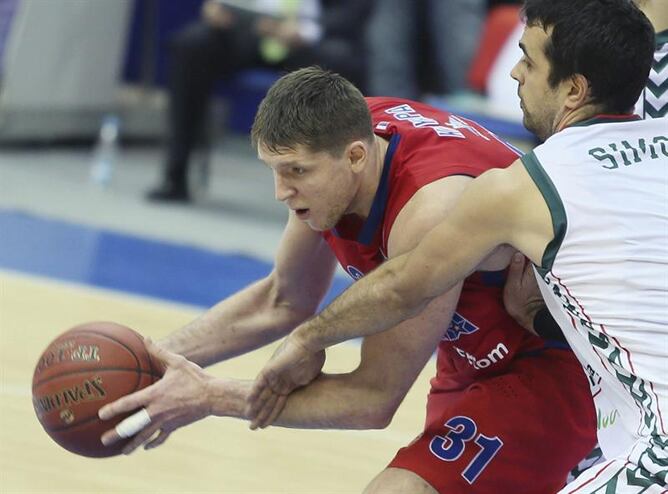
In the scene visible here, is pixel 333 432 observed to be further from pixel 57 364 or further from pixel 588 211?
pixel 588 211

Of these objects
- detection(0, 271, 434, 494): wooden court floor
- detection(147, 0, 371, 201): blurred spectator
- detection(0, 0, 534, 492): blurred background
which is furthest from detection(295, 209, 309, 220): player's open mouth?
detection(147, 0, 371, 201): blurred spectator

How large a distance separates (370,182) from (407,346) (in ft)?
1.41

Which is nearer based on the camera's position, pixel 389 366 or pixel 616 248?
pixel 616 248

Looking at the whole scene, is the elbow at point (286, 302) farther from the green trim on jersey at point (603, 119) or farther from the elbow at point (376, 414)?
the green trim on jersey at point (603, 119)

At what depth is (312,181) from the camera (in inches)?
133

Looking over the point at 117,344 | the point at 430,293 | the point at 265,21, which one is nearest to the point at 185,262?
the point at 265,21

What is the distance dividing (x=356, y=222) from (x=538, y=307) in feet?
1.70

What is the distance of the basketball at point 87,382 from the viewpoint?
347 centimetres

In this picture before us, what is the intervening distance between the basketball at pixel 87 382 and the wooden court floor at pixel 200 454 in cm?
101

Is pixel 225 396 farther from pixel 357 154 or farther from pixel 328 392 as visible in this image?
pixel 357 154

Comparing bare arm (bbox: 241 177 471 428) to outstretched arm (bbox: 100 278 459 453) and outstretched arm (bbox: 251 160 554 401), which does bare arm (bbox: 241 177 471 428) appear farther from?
outstretched arm (bbox: 251 160 554 401)

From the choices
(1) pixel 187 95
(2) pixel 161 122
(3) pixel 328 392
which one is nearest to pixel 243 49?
(1) pixel 187 95

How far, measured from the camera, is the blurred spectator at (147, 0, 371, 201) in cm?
937

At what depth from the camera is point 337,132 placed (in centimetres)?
337
